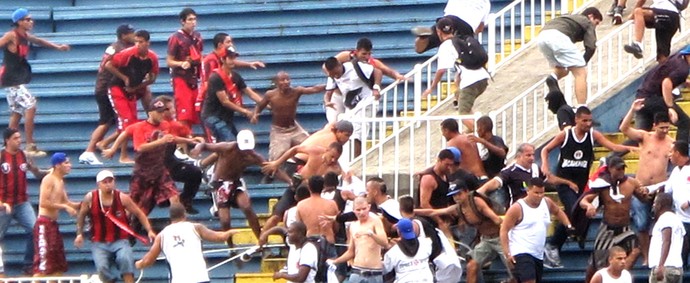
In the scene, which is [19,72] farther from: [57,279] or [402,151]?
→ [402,151]

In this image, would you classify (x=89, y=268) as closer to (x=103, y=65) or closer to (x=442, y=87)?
(x=103, y=65)

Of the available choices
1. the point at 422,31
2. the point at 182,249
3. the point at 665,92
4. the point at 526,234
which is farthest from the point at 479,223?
the point at 422,31

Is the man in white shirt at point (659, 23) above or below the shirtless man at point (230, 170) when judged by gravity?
above

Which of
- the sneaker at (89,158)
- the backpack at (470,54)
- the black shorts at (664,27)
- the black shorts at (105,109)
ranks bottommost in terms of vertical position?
the sneaker at (89,158)

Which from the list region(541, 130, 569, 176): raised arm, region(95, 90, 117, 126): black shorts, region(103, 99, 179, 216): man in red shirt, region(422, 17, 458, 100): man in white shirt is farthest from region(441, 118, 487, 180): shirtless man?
region(95, 90, 117, 126): black shorts

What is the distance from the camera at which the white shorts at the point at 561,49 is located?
73.8 feet

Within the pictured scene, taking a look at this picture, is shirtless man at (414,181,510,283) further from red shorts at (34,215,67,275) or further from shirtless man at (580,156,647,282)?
red shorts at (34,215,67,275)

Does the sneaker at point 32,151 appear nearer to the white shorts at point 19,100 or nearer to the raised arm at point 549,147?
the white shorts at point 19,100

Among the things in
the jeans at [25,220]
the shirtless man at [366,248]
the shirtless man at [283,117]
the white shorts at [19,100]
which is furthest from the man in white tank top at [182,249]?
the white shorts at [19,100]

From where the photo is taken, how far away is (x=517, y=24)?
83.6ft

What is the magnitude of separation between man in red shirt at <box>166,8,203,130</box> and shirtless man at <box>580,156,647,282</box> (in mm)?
4853

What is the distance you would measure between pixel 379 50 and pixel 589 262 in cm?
547

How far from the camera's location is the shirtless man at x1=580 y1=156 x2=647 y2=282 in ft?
67.7

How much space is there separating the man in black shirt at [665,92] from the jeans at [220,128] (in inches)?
156
